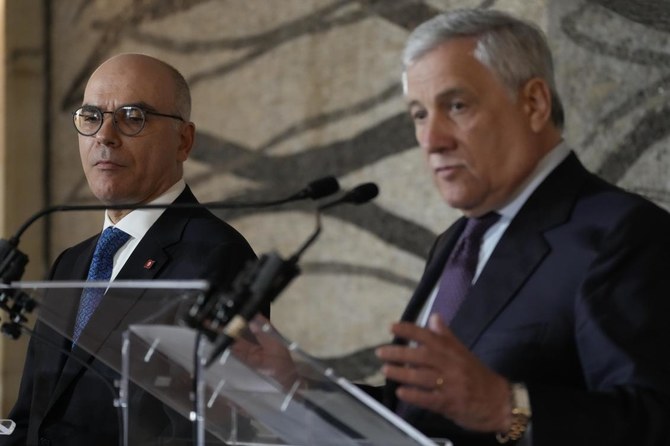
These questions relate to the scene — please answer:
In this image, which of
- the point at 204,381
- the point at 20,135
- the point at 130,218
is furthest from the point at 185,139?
the point at 20,135

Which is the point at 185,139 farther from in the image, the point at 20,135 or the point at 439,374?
the point at 20,135

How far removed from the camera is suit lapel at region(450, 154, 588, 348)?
2.51 metres

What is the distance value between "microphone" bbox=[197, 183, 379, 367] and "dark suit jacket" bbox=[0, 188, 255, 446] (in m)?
0.21

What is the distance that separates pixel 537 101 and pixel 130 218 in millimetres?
1420

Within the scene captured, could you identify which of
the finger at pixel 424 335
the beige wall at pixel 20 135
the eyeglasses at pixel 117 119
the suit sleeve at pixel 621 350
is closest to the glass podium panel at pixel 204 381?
the finger at pixel 424 335

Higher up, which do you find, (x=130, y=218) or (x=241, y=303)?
(x=241, y=303)

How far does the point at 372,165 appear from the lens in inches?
221

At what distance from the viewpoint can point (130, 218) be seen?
3.59 m

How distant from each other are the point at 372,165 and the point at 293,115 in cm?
57

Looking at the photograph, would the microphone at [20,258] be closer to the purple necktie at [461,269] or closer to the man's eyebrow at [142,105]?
the purple necktie at [461,269]

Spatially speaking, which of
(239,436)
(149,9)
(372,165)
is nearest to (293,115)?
(372,165)

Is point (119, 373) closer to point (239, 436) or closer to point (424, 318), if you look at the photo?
point (239, 436)

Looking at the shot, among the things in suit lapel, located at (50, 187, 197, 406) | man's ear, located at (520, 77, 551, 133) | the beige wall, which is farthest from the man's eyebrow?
the beige wall

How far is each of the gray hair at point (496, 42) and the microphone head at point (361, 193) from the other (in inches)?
12.1
